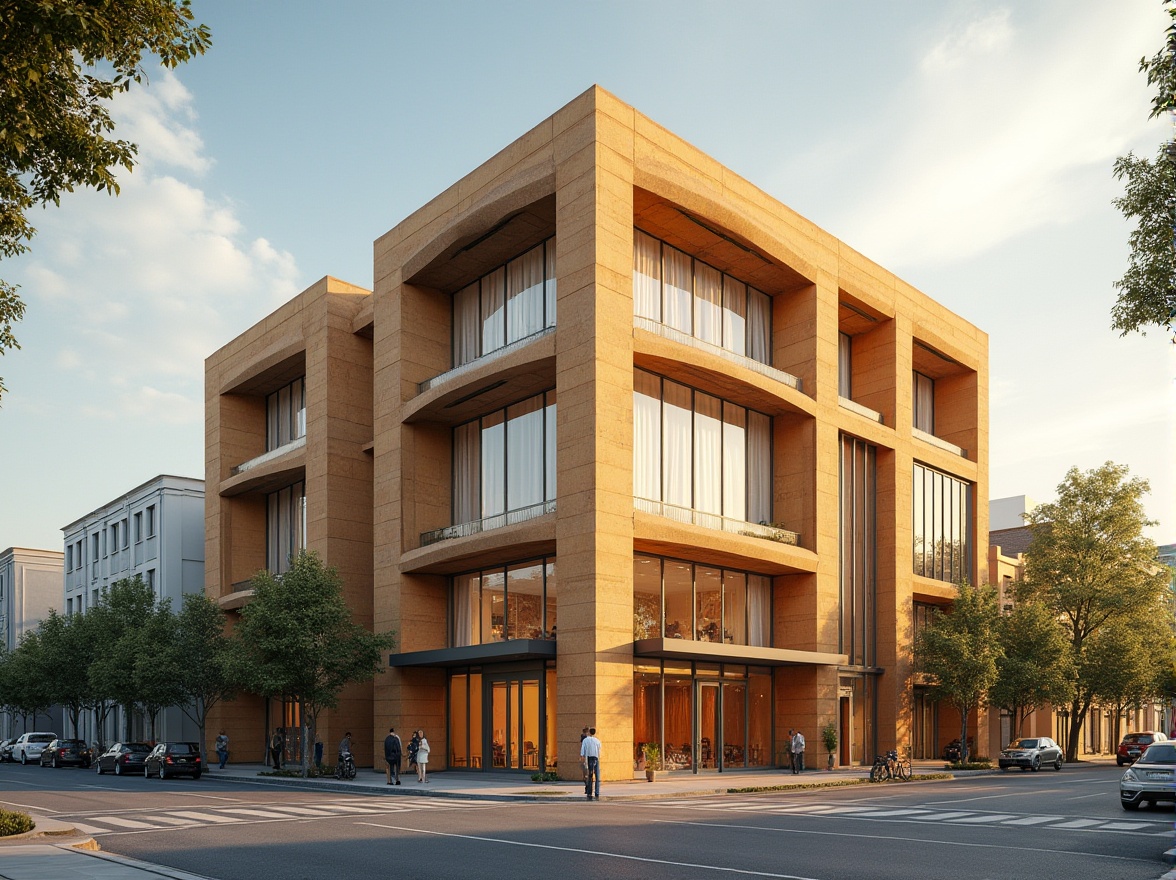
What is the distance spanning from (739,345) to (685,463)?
6399 mm

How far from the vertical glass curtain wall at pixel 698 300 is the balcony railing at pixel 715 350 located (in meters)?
0.43

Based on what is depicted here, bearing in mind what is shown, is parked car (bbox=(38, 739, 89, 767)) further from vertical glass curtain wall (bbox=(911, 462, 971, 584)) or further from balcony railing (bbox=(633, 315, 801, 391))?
vertical glass curtain wall (bbox=(911, 462, 971, 584))

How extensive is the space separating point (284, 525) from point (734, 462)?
981 inches

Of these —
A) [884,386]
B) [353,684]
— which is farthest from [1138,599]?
[353,684]

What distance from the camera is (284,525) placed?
178ft

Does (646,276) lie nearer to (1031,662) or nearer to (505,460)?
(505,460)

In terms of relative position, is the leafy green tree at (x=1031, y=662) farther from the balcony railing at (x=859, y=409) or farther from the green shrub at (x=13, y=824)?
the green shrub at (x=13, y=824)

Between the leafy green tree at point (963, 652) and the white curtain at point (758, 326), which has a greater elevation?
the white curtain at point (758, 326)

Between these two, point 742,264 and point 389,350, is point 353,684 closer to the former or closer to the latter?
point 389,350

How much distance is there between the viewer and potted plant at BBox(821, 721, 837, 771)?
40.8 metres

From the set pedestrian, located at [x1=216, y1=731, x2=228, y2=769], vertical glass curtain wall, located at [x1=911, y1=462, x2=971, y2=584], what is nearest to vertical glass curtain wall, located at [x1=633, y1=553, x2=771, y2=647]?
vertical glass curtain wall, located at [x1=911, y1=462, x2=971, y2=584]

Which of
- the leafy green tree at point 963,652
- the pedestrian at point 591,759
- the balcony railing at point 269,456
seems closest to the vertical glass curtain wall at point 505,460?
the balcony railing at point 269,456

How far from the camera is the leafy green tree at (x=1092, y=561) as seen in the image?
184 ft

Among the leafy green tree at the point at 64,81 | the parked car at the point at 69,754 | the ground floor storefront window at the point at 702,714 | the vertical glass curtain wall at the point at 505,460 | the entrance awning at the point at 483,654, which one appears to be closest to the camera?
the leafy green tree at the point at 64,81
